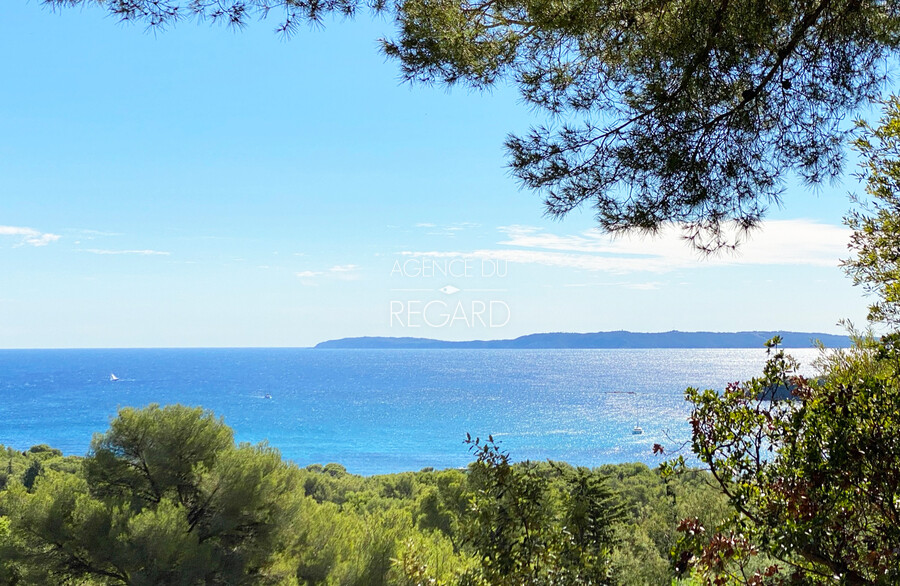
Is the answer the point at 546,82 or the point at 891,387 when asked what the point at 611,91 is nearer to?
the point at 546,82

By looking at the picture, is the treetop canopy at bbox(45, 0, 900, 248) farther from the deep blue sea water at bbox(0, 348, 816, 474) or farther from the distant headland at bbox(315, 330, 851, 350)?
the distant headland at bbox(315, 330, 851, 350)

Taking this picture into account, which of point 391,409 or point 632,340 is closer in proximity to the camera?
point 391,409

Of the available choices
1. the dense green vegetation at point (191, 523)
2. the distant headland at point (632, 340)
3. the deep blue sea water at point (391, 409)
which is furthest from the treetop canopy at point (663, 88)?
the distant headland at point (632, 340)

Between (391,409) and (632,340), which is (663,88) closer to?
(391,409)

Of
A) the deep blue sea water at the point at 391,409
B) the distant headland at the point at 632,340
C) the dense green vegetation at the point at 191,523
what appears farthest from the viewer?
the distant headland at the point at 632,340

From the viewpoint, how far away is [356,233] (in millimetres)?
24750

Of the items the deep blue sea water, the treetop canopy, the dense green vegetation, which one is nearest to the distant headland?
the deep blue sea water

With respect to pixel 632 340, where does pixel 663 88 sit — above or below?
above

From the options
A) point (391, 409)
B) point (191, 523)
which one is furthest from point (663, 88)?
point (391, 409)

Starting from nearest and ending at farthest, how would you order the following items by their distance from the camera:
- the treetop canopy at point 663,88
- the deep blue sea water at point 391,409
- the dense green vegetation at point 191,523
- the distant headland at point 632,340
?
the treetop canopy at point 663,88 < the dense green vegetation at point 191,523 < the deep blue sea water at point 391,409 < the distant headland at point 632,340

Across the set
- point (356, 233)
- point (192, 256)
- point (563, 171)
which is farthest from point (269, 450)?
point (192, 256)

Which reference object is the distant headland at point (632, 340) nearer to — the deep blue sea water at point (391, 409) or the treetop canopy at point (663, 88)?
the deep blue sea water at point (391, 409)

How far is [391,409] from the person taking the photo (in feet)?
192

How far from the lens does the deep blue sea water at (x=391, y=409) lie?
40219 millimetres
